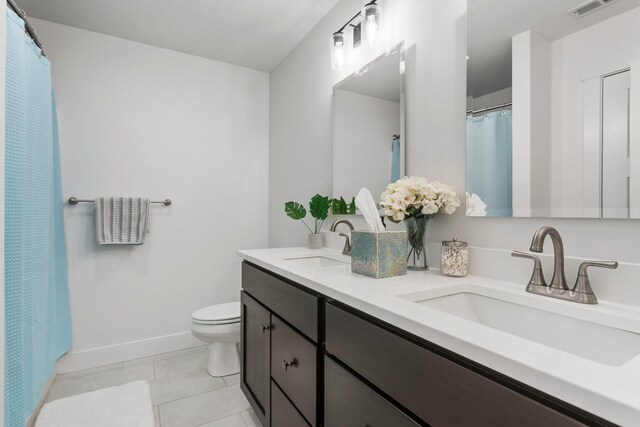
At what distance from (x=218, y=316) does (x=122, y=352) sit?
93 cm

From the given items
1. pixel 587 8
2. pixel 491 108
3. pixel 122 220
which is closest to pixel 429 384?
pixel 491 108

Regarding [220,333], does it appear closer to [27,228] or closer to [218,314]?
[218,314]

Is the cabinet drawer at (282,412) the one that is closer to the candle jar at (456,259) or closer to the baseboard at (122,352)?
the candle jar at (456,259)

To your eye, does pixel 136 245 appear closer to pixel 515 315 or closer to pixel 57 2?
pixel 57 2

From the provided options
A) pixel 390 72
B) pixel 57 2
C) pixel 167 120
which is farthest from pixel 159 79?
pixel 390 72

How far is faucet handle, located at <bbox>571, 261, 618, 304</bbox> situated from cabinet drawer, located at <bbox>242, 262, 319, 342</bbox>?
716mm

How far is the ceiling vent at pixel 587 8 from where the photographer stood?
885 mm

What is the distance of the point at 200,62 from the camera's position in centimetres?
271

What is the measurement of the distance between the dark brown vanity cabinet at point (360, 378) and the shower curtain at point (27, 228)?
92 cm

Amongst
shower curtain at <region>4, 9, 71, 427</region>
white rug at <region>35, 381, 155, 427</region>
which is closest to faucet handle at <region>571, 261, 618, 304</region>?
shower curtain at <region>4, 9, 71, 427</region>

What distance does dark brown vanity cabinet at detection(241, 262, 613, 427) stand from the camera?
1.71ft

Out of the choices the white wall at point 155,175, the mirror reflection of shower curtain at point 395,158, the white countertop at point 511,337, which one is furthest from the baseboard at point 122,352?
the mirror reflection of shower curtain at point 395,158

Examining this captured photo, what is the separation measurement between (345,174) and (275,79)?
1470mm

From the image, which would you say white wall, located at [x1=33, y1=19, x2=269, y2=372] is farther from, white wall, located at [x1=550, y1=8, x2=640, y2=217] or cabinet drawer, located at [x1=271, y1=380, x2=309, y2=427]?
white wall, located at [x1=550, y1=8, x2=640, y2=217]
